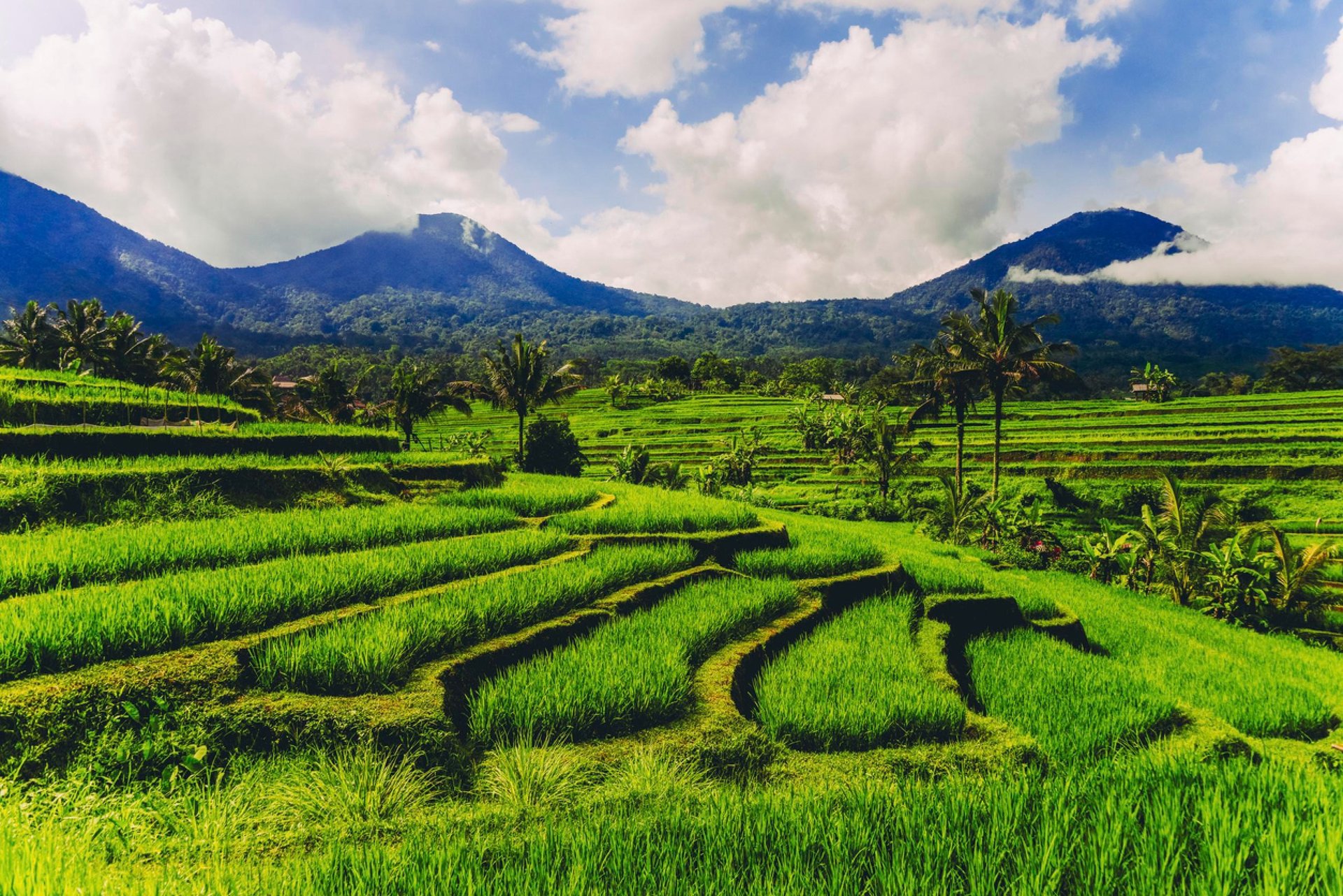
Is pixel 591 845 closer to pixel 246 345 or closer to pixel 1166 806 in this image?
pixel 1166 806

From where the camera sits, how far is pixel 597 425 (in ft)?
190

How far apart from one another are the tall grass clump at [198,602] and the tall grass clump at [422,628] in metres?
0.50

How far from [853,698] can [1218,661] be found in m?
7.43

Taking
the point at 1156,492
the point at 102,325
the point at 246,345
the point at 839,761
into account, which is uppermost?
the point at 246,345

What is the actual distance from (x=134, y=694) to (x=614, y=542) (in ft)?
17.4

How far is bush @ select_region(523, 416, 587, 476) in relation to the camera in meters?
30.9

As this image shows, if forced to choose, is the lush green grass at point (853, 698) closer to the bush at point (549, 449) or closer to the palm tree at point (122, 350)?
the bush at point (549, 449)

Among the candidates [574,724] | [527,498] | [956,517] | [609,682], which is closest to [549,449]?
[956,517]

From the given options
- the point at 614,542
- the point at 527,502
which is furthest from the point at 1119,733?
the point at 527,502

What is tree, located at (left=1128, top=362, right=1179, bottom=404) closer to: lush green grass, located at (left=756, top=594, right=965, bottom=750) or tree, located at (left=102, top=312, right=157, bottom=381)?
lush green grass, located at (left=756, top=594, right=965, bottom=750)

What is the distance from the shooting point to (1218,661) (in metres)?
8.55

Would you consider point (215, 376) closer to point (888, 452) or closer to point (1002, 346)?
point (888, 452)

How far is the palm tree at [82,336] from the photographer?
2900cm

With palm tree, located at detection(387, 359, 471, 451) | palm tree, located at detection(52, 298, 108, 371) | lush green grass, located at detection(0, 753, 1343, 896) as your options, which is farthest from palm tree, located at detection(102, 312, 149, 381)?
lush green grass, located at detection(0, 753, 1343, 896)
